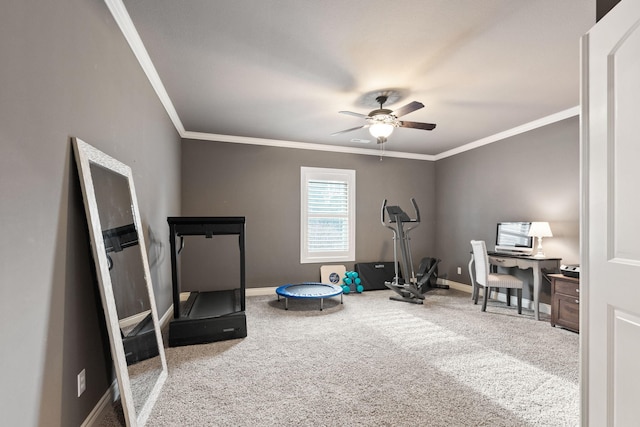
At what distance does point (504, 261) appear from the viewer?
176 inches

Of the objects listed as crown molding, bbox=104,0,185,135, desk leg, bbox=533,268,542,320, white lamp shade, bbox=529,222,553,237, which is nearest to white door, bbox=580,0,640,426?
crown molding, bbox=104,0,185,135

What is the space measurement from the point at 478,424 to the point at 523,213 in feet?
12.4

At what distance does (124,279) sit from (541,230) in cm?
477

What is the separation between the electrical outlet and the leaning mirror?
0.60 feet

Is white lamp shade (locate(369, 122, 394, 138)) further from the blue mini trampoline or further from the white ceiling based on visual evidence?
the blue mini trampoline

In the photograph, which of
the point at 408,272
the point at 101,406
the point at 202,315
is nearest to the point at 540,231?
the point at 408,272

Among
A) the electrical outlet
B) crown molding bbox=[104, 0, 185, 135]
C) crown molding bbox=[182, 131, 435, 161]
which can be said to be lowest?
the electrical outlet

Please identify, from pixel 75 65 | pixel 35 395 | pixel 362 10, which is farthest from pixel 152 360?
pixel 362 10

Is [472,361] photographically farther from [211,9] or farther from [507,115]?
[211,9]

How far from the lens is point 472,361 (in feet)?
9.12

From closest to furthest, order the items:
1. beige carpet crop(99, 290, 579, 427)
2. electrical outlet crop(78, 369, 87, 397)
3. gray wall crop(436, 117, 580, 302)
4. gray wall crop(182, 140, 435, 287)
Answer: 1. electrical outlet crop(78, 369, 87, 397)
2. beige carpet crop(99, 290, 579, 427)
3. gray wall crop(436, 117, 580, 302)
4. gray wall crop(182, 140, 435, 287)

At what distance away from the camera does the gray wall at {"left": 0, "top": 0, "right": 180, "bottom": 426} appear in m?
1.16

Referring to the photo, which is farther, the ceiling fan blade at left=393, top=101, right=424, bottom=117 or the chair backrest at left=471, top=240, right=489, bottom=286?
the chair backrest at left=471, top=240, right=489, bottom=286

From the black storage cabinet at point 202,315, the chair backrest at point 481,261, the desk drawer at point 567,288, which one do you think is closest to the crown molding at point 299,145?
the black storage cabinet at point 202,315
